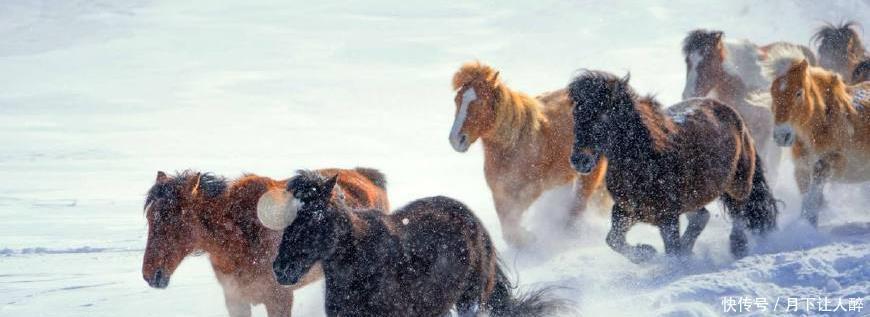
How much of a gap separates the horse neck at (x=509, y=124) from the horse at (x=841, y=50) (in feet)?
17.4

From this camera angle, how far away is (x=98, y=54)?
37688 mm

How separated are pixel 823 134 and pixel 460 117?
3076mm

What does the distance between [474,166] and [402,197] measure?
19.1 feet

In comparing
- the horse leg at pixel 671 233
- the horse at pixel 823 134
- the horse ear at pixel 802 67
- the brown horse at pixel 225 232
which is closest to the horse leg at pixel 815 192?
the horse at pixel 823 134

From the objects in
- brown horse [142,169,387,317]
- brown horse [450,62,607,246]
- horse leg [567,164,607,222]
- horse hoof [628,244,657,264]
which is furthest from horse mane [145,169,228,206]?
horse leg [567,164,607,222]

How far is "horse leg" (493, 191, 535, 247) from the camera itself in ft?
26.0

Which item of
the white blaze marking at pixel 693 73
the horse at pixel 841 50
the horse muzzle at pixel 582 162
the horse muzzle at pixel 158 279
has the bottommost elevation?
the horse muzzle at pixel 158 279

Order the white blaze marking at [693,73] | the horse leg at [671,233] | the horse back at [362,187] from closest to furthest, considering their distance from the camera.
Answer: the horse back at [362,187] < the horse leg at [671,233] < the white blaze marking at [693,73]

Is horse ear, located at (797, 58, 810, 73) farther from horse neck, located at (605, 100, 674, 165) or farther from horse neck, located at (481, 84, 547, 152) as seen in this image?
horse neck, located at (481, 84, 547, 152)

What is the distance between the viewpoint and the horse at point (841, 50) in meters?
11.5

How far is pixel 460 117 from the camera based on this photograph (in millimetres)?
7523

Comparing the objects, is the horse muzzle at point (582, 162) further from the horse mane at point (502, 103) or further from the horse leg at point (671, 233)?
the horse mane at point (502, 103)

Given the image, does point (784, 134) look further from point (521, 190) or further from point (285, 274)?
point (285, 274)

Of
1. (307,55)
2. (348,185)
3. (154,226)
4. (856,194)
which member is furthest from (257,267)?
(307,55)
